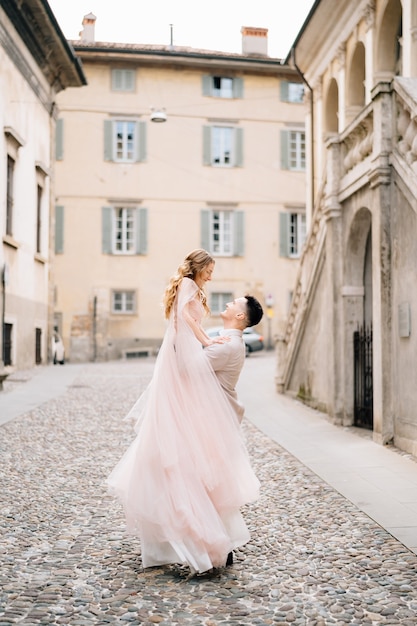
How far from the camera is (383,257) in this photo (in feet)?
32.0

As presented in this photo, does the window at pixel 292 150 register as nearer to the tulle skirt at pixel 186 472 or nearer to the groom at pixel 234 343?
the groom at pixel 234 343

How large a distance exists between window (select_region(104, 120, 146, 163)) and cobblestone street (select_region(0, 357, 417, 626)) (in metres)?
26.9

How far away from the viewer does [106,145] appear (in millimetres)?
33719

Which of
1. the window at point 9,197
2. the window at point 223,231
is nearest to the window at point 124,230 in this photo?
the window at point 223,231

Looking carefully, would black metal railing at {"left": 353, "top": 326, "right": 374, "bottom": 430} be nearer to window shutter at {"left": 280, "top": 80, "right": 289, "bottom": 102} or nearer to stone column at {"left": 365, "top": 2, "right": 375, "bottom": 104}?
stone column at {"left": 365, "top": 2, "right": 375, "bottom": 104}

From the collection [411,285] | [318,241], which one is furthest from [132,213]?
[411,285]

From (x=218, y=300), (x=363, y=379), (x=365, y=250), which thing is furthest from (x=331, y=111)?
(x=218, y=300)

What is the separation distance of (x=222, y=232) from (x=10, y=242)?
1664cm

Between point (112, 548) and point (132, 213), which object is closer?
point (112, 548)

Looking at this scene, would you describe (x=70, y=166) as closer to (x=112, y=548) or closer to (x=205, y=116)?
(x=205, y=116)

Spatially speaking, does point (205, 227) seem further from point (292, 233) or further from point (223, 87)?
point (223, 87)

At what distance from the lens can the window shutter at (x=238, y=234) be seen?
34.6 meters

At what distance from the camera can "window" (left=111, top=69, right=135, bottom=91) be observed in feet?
111

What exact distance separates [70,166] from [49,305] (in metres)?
10.9
